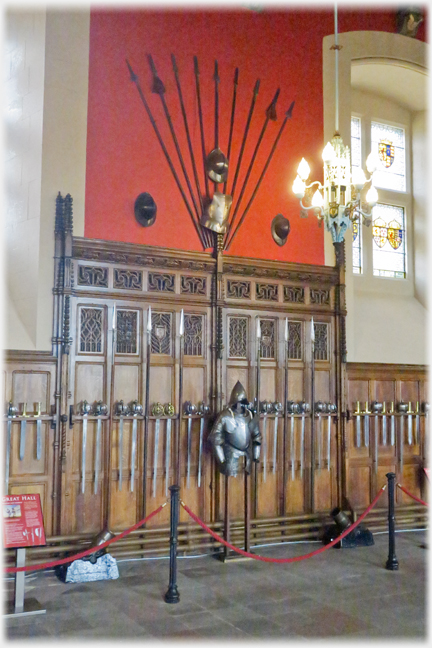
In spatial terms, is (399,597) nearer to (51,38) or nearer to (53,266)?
(53,266)

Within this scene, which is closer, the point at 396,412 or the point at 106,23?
the point at 106,23

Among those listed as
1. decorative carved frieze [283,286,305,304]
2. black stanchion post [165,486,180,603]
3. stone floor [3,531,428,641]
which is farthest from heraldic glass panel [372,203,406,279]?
black stanchion post [165,486,180,603]

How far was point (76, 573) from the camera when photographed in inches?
220

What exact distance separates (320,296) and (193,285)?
1850mm

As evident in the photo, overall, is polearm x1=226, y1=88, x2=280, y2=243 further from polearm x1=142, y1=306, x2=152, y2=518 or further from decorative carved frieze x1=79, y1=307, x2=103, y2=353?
decorative carved frieze x1=79, y1=307, x2=103, y2=353

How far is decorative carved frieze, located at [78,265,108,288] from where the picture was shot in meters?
6.50

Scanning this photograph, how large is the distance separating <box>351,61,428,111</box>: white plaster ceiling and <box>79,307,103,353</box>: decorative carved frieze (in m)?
5.36

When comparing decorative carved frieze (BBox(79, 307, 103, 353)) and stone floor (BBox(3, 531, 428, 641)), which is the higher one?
decorative carved frieze (BBox(79, 307, 103, 353))

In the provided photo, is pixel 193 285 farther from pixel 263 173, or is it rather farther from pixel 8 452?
pixel 8 452

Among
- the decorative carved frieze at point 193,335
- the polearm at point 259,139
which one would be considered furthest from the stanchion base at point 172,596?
the polearm at point 259,139

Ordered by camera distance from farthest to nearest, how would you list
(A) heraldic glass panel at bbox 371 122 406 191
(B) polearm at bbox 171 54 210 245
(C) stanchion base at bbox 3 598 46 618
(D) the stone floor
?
(A) heraldic glass panel at bbox 371 122 406 191, (B) polearm at bbox 171 54 210 245, (C) stanchion base at bbox 3 598 46 618, (D) the stone floor

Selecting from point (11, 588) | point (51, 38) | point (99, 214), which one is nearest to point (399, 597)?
point (11, 588)

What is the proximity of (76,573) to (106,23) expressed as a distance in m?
5.61

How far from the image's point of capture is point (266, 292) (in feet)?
25.2
